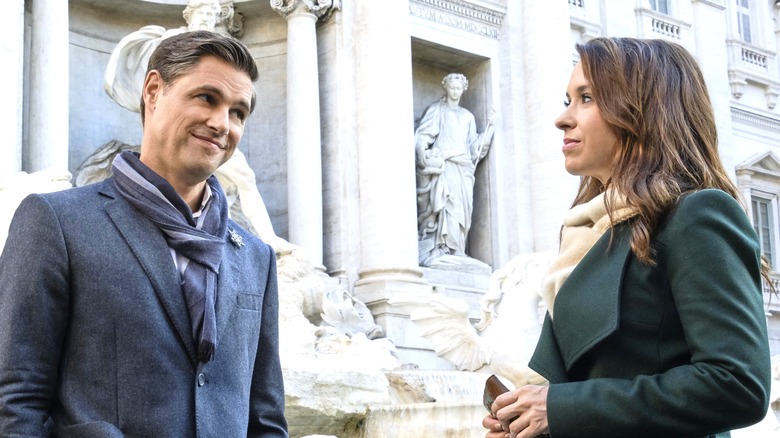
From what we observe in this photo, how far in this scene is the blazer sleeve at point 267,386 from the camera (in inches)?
84.4

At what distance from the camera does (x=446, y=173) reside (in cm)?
1349

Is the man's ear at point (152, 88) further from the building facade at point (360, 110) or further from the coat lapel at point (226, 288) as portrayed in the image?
the building facade at point (360, 110)

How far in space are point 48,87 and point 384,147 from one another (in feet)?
11.7

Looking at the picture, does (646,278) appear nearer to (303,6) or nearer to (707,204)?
(707,204)

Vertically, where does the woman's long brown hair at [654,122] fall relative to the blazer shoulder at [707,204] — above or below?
above

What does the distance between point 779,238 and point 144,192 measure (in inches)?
702

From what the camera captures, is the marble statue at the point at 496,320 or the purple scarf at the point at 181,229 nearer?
the purple scarf at the point at 181,229

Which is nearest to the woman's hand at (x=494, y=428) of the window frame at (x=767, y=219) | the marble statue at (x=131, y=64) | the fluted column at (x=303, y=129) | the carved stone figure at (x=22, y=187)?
the carved stone figure at (x=22, y=187)

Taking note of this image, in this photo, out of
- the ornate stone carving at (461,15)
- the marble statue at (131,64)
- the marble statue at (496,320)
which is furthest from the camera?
the ornate stone carving at (461,15)

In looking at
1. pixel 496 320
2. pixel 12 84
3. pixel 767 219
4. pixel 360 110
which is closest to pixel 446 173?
pixel 360 110

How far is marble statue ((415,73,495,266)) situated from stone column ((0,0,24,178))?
490 cm

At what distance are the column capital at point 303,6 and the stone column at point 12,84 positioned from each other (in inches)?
121

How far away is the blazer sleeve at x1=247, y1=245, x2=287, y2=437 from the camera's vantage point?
2.14 metres

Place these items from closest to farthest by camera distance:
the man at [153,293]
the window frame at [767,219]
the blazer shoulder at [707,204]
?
the blazer shoulder at [707,204] < the man at [153,293] < the window frame at [767,219]
